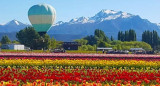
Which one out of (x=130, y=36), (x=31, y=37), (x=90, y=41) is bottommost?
(x=31, y=37)

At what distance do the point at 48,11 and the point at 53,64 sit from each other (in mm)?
38679

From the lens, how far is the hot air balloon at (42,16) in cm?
6391

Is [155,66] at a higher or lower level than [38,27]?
lower

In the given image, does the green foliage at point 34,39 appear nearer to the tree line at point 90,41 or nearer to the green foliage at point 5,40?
the tree line at point 90,41

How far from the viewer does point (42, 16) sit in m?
63.9

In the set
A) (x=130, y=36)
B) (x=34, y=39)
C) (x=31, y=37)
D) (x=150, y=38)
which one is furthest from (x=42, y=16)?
(x=150, y=38)

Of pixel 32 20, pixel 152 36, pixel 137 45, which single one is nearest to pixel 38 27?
pixel 32 20

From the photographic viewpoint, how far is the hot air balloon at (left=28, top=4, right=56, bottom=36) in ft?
210

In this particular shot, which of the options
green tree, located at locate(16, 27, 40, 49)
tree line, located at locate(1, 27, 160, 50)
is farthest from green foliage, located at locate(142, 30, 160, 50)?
green tree, located at locate(16, 27, 40, 49)

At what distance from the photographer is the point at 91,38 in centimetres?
18112

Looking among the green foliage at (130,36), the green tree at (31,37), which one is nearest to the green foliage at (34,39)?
the green tree at (31,37)

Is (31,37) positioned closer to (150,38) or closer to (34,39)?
(34,39)

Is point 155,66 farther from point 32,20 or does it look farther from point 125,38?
point 125,38

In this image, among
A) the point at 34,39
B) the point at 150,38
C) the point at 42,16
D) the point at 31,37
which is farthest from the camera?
the point at 150,38
